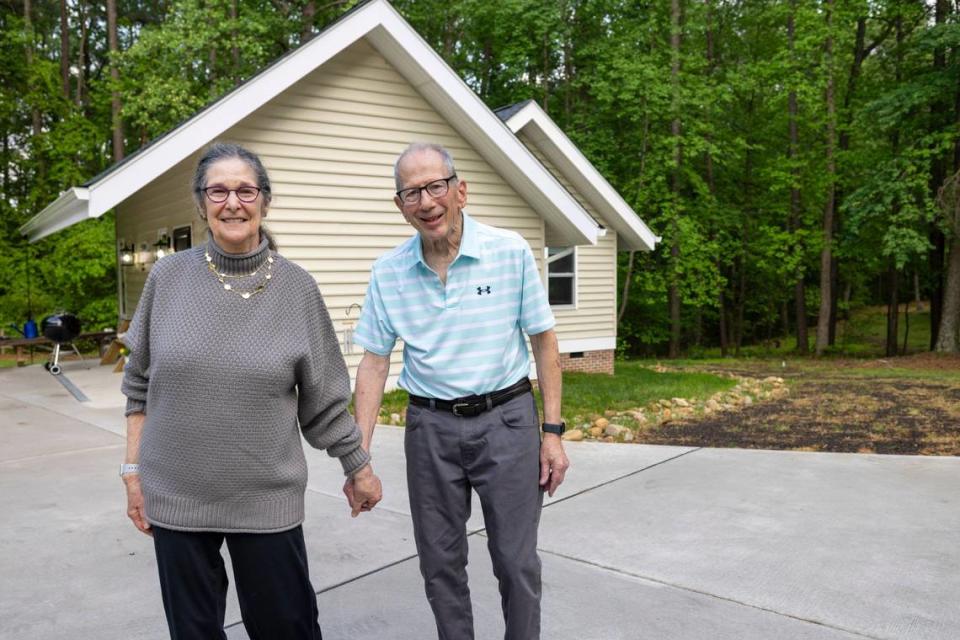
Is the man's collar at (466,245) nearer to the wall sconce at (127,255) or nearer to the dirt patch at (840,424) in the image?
the dirt patch at (840,424)

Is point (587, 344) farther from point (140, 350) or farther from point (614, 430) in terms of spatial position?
point (140, 350)

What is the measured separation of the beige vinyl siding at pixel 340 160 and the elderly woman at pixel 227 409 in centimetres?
706

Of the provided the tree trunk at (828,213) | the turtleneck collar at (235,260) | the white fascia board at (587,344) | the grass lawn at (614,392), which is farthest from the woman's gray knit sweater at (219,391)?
the tree trunk at (828,213)

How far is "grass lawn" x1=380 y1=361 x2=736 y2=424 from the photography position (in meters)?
8.66

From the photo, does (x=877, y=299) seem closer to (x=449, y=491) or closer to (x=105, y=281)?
(x=105, y=281)

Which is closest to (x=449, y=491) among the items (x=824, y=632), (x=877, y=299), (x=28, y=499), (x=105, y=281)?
(x=824, y=632)

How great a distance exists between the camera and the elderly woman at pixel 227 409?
1997 millimetres

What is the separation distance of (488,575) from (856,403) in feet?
25.5

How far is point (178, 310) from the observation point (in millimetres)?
2035

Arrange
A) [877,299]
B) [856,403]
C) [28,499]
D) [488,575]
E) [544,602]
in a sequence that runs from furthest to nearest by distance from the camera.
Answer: [877,299] → [856,403] → [28,499] → [488,575] → [544,602]

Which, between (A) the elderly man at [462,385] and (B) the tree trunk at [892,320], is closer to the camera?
(A) the elderly man at [462,385]

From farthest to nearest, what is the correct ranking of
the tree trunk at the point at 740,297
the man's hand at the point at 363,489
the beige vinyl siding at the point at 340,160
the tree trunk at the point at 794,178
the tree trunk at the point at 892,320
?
the tree trunk at the point at 740,297
the tree trunk at the point at 892,320
the tree trunk at the point at 794,178
the beige vinyl siding at the point at 340,160
the man's hand at the point at 363,489

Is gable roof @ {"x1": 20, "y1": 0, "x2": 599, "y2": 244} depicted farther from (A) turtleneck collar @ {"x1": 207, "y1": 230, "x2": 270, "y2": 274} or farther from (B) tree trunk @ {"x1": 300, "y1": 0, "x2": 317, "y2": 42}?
(B) tree trunk @ {"x1": 300, "y1": 0, "x2": 317, "y2": 42}

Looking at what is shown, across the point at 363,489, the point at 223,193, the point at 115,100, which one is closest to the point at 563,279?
the point at 363,489
